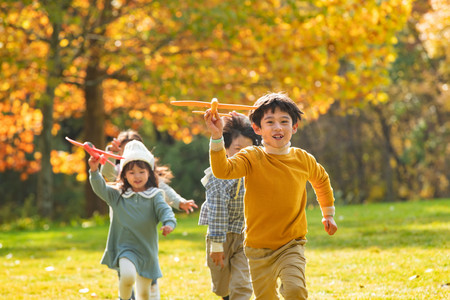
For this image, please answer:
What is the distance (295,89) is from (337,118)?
467 inches

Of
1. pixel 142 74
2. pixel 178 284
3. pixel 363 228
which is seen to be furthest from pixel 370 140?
pixel 178 284

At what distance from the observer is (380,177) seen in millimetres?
29625

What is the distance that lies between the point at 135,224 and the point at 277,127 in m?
1.73

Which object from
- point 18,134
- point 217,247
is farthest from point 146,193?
point 18,134

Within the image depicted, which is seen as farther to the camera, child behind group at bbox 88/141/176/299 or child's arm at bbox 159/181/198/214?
child's arm at bbox 159/181/198/214

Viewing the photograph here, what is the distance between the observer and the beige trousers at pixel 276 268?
3.97 m

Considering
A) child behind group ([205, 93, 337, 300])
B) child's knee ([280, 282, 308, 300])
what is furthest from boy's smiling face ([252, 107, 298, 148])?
child's knee ([280, 282, 308, 300])

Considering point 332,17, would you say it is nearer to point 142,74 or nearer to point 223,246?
point 142,74

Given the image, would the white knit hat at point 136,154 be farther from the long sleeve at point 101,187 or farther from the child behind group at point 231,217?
the child behind group at point 231,217

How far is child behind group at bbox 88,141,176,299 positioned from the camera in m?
5.29

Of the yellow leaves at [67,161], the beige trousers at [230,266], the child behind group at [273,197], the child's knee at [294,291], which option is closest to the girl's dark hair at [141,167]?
the beige trousers at [230,266]

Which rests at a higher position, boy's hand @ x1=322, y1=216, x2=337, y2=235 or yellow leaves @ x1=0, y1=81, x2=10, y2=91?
yellow leaves @ x1=0, y1=81, x2=10, y2=91

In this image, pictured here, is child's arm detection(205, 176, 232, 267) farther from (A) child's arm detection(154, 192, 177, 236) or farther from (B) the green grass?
(B) the green grass

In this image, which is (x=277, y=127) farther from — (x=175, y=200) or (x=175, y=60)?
(x=175, y=60)
